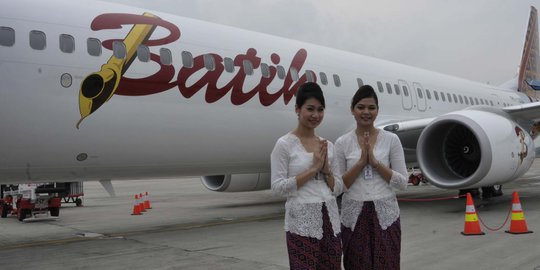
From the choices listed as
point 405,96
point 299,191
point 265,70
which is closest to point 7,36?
point 265,70

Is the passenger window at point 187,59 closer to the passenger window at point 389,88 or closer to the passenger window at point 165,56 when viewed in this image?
the passenger window at point 165,56

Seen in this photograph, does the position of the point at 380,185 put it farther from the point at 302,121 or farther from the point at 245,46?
the point at 245,46

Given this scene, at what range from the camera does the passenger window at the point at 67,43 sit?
5.67m

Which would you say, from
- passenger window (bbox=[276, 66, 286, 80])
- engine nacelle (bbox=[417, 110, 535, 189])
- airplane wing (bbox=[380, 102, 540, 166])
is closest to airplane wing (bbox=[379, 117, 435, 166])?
airplane wing (bbox=[380, 102, 540, 166])

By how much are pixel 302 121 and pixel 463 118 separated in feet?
20.5

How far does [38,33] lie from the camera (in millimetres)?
5535

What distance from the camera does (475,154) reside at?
9.12 metres

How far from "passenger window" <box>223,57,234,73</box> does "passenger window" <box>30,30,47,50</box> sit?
2.54 m

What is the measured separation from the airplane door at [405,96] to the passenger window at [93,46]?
7150 millimetres

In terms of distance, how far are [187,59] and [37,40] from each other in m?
1.93

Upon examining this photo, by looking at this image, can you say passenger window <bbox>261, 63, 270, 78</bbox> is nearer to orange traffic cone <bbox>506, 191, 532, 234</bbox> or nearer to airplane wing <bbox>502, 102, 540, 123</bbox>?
orange traffic cone <bbox>506, 191, 532, 234</bbox>

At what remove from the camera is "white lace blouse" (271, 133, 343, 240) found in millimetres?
2482

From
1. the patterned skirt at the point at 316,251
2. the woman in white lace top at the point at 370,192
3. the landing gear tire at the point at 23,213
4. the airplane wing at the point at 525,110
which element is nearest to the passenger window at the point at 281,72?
the airplane wing at the point at 525,110

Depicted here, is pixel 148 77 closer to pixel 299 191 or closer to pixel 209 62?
pixel 209 62
